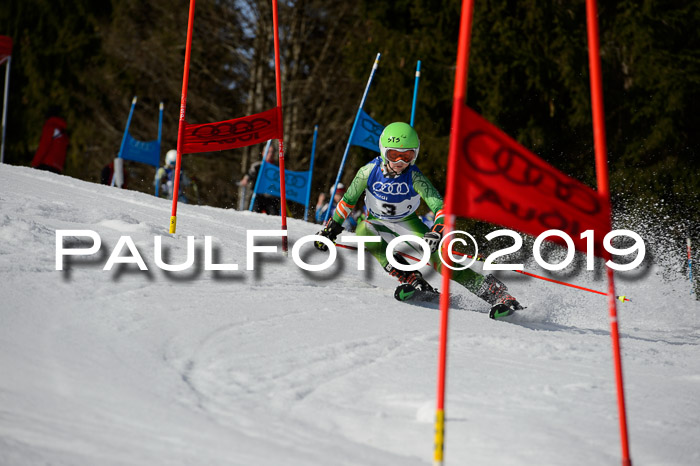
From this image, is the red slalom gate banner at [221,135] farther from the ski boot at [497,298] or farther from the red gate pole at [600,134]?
the red gate pole at [600,134]

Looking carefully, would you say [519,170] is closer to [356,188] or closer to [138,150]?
[356,188]

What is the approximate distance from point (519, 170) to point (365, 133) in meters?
8.26

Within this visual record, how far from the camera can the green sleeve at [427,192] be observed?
19.9ft

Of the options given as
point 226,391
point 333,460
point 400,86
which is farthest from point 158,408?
point 400,86

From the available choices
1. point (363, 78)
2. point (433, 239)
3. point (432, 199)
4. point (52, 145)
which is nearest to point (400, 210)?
point (432, 199)

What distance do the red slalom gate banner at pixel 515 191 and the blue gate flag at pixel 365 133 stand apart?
7971 millimetres

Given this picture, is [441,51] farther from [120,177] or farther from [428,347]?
[428,347]

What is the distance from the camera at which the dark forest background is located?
14188 millimetres

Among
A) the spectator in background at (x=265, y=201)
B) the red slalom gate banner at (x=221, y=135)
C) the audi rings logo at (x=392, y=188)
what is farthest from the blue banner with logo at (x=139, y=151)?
the audi rings logo at (x=392, y=188)

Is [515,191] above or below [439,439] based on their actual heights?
above

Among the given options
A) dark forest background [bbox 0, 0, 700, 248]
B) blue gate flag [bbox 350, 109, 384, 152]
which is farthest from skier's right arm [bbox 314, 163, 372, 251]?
dark forest background [bbox 0, 0, 700, 248]

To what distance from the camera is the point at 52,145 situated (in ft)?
37.8

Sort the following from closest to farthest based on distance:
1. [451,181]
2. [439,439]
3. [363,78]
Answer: [439,439] < [451,181] < [363,78]

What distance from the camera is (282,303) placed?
5.06 meters
